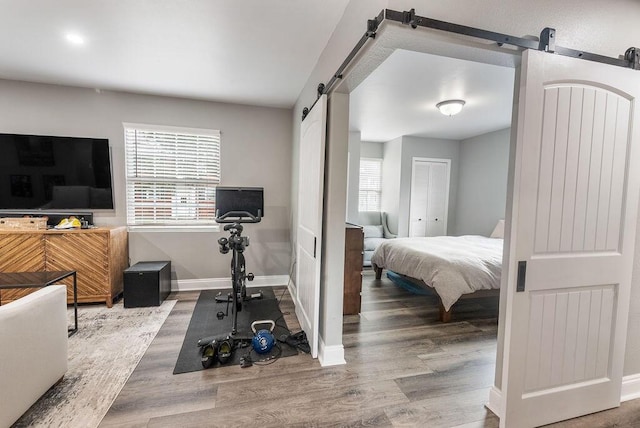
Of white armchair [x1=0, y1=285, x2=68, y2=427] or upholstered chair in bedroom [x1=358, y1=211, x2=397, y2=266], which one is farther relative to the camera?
upholstered chair in bedroom [x1=358, y1=211, x2=397, y2=266]

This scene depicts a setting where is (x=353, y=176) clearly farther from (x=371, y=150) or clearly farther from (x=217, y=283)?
(x=217, y=283)

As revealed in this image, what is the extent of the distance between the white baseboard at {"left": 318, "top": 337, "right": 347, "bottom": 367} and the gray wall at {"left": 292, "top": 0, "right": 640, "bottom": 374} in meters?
1.90

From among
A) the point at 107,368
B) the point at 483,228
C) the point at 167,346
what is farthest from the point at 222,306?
the point at 483,228

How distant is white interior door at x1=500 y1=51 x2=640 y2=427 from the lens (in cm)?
143

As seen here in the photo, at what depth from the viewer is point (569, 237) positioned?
5.03 feet

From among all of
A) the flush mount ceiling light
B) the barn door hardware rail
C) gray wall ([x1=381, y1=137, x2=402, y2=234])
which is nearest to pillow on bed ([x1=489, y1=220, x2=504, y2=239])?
gray wall ([x1=381, y1=137, x2=402, y2=234])

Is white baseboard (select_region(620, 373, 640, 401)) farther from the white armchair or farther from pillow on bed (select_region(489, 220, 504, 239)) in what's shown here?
the white armchair

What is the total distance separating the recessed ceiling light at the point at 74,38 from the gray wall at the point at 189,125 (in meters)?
1.15

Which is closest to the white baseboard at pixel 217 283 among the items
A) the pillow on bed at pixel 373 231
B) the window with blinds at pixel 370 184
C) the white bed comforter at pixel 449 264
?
the white bed comforter at pixel 449 264

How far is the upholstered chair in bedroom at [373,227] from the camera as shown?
18.3ft

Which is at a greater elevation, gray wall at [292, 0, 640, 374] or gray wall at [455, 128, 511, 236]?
gray wall at [292, 0, 640, 374]

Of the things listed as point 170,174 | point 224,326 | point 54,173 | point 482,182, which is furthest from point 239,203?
point 482,182

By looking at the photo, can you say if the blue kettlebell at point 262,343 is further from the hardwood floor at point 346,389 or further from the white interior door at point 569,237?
the white interior door at point 569,237

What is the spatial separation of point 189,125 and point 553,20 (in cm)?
368
